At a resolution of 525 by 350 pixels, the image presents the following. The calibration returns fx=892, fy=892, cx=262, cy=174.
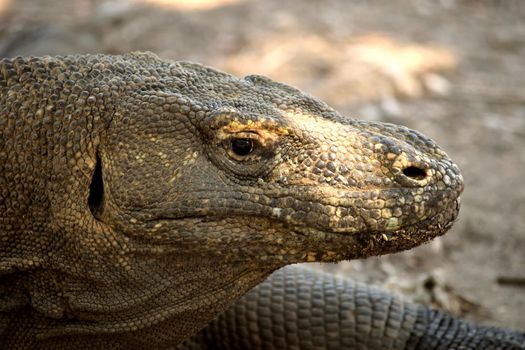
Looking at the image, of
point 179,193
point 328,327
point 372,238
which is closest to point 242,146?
point 179,193

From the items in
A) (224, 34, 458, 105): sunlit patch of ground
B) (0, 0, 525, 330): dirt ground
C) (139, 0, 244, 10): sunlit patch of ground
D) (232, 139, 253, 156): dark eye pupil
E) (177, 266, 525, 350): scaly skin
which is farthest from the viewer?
(139, 0, 244, 10): sunlit patch of ground

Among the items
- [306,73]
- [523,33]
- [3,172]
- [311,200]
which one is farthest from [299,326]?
[523,33]

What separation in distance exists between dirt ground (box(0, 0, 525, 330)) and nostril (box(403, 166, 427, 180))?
9.31 ft

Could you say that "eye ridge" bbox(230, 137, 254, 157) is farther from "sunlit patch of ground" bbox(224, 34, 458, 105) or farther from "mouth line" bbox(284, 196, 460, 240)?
"sunlit patch of ground" bbox(224, 34, 458, 105)

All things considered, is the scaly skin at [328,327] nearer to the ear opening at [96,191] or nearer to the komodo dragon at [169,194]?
the komodo dragon at [169,194]

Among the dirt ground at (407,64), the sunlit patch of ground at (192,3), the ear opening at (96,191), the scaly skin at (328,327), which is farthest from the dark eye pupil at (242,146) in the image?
the sunlit patch of ground at (192,3)

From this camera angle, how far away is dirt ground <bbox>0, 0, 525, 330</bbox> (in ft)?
22.4

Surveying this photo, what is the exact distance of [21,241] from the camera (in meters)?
3.69

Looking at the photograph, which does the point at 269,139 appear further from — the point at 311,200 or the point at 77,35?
the point at 77,35

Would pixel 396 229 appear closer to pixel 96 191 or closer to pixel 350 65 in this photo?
pixel 96 191

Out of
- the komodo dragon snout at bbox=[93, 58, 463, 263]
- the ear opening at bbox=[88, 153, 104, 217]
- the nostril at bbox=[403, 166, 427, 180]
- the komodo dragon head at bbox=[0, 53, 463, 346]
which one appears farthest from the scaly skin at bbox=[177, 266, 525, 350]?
the nostril at bbox=[403, 166, 427, 180]

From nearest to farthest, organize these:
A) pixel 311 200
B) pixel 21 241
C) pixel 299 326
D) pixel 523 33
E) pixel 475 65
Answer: pixel 311 200, pixel 21 241, pixel 299 326, pixel 475 65, pixel 523 33

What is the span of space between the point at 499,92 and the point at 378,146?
7142 mm

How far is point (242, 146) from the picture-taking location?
3549mm
